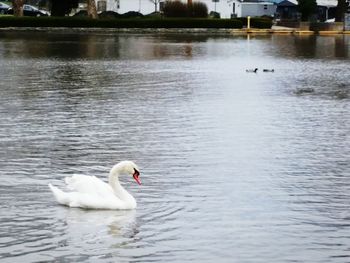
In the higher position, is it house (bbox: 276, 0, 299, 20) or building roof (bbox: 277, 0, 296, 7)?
building roof (bbox: 277, 0, 296, 7)

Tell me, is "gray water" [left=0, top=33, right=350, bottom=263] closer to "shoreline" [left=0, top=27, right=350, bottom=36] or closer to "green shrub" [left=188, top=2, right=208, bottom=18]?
"shoreline" [left=0, top=27, right=350, bottom=36]

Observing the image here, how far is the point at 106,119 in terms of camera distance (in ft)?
65.9

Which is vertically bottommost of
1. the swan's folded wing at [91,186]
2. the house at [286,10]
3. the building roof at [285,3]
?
the swan's folded wing at [91,186]

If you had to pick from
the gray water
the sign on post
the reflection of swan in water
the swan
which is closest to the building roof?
the sign on post

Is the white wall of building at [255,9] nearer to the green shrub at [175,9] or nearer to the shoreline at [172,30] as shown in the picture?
the green shrub at [175,9]

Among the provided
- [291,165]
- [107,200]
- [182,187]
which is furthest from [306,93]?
[107,200]

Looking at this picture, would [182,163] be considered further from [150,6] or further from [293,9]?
[293,9]

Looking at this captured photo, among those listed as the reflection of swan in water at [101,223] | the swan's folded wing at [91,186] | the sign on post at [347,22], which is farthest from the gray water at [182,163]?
the sign on post at [347,22]

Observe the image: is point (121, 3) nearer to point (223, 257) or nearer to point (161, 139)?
point (161, 139)

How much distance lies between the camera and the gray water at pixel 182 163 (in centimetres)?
1032

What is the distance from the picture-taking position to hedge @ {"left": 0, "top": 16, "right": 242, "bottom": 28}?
237 feet

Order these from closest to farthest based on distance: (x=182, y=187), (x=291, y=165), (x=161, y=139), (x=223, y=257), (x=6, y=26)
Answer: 1. (x=223, y=257)
2. (x=182, y=187)
3. (x=291, y=165)
4. (x=161, y=139)
5. (x=6, y=26)

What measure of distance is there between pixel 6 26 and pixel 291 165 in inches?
2372

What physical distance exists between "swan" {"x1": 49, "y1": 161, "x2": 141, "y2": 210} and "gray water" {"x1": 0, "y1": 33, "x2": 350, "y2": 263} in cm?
13
